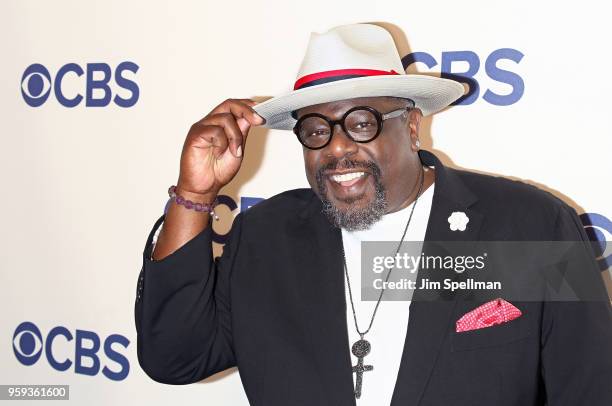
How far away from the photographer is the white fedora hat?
1784mm

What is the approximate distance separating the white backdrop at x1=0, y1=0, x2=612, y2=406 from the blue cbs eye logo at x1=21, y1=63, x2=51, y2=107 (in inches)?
0.4

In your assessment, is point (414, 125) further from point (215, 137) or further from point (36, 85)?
point (36, 85)

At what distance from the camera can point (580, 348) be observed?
165 centimetres

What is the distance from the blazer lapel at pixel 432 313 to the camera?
1673mm

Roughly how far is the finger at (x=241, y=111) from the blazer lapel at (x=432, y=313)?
48cm


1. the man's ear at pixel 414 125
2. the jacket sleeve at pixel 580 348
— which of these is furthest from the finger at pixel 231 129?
the jacket sleeve at pixel 580 348

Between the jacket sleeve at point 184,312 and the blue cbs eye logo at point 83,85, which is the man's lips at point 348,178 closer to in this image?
the jacket sleeve at point 184,312

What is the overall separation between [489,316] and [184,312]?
0.72m

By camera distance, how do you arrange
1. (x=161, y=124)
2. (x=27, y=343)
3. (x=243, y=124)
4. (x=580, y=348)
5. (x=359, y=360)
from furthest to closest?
1. (x=27, y=343)
2. (x=161, y=124)
3. (x=243, y=124)
4. (x=359, y=360)
5. (x=580, y=348)

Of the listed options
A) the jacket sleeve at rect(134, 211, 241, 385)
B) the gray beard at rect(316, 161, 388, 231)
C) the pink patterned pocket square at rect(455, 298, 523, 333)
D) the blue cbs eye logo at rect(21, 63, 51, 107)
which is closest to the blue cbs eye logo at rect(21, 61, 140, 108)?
the blue cbs eye logo at rect(21, 63, 51, 107)

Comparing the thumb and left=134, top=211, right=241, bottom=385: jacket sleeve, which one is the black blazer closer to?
left=134, top=211, right=241, bottom=385: jacket sleeve

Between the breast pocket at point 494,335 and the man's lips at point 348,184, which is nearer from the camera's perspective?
the breast pocket at point 494,335

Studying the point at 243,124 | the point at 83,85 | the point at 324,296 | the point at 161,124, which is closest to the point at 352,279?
the point at 324,296

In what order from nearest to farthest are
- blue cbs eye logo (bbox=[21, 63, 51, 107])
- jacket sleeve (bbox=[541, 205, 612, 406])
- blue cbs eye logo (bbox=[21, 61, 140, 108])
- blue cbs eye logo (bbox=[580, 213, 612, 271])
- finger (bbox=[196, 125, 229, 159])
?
jacket sleeve (bbox=[541, 205, 612, 406]) < finger (bbox=[196, 125, 229, 159]) < blue cbs eye logo (bbox=[580, 213, 612, 271]) < blue cbs eye logo (bbox=[21, 61, 140, 108]) < blue cbs eye logo (bbox=[21, 63, 51, 107])
